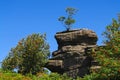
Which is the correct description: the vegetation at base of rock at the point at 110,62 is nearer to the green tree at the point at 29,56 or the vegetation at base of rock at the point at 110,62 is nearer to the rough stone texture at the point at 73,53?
the rough stone texture at the point at 73,53

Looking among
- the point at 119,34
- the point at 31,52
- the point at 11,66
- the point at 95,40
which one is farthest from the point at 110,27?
the point at 119,34

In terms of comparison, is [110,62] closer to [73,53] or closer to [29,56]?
[73,53]

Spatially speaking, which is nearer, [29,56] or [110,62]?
[110,62]

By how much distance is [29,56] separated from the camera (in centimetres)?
5681

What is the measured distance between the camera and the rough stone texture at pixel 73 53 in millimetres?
53803

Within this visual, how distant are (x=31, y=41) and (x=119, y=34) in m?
30.7

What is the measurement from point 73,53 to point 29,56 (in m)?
7.25

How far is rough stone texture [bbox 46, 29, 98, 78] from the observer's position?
5380cm

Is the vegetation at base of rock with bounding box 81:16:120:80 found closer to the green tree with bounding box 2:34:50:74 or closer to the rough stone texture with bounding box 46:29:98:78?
the rough stone texture with bounding box 46:29:98:78

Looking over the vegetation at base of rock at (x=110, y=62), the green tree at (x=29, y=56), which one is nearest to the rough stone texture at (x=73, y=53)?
the green tree at (x=29, y=56)

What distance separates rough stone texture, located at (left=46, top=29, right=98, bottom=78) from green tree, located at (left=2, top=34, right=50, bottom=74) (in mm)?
1694

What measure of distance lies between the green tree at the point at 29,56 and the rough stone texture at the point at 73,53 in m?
1.69

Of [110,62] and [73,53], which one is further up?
[73,53]

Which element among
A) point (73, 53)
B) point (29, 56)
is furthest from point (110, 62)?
point (29, 56)
